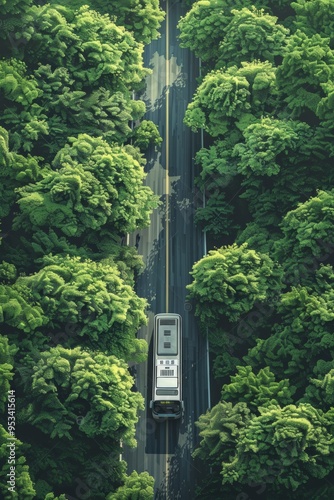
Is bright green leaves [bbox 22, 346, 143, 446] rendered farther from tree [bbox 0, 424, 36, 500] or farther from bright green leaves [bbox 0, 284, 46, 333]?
tree [bbox 0, 424, 36, 500]

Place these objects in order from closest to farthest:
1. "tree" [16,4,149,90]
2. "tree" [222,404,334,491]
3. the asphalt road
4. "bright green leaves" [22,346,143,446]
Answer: "tree" [222,404,334,491]
"bright green leaves" [22,346,143,446]
the asphalt road
"tree" [16,4,149,90]

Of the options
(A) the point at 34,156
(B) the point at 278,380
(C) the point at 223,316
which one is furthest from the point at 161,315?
(A) the point at 34,156

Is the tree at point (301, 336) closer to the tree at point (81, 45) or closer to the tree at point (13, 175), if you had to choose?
the tree at point (13, 175)

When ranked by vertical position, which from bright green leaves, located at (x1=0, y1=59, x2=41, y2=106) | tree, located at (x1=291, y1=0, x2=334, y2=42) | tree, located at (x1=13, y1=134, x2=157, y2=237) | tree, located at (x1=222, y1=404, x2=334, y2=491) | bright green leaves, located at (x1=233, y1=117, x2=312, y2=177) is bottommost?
tree, located at (x1=222, y1=404, x2=334, y2=491)

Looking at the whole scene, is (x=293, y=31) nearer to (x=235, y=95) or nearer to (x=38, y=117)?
(x=235, y=95)

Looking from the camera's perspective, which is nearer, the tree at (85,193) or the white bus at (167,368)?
the tree at (85,193)

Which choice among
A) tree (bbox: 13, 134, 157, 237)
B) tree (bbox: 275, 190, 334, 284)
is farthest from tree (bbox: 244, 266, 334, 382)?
tree (bbox: 13, 134, 157, 237)

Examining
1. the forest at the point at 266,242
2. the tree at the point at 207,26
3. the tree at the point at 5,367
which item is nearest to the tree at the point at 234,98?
the forest at the point at 266,242
